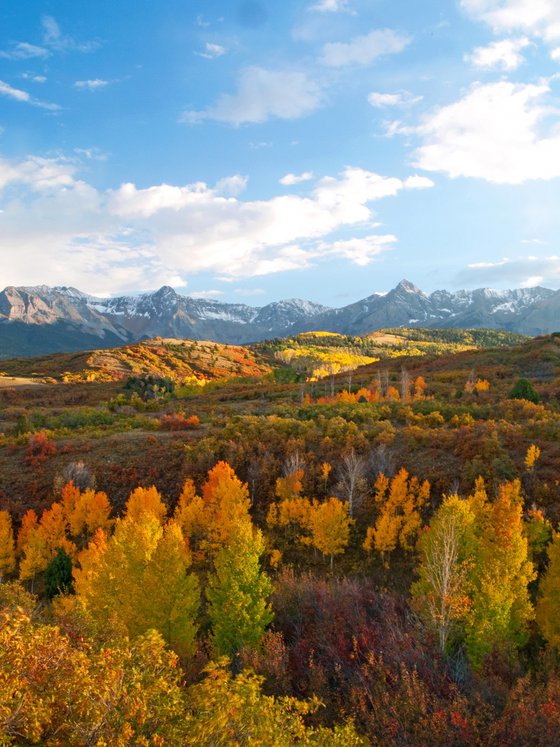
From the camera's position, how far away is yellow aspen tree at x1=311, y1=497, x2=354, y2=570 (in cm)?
3181

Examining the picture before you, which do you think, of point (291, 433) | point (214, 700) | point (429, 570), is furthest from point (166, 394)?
point (214, 700)

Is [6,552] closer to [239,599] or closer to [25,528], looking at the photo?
[25,528]

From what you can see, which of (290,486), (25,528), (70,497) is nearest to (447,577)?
(290,486)

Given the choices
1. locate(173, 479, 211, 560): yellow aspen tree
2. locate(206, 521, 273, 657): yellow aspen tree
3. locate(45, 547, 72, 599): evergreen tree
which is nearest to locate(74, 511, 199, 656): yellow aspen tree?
locate(206, 521, 273, 657): yellow aspen tree

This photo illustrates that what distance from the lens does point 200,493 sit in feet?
137

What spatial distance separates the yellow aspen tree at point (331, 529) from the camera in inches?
1252

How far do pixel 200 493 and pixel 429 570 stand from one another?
24507 mm

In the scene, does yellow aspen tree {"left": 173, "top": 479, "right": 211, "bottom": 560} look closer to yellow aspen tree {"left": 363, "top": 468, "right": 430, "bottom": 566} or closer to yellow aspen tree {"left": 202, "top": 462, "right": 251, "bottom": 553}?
yellow aspen tree {"left": 202, "top": 462, "right": 251, "bottom": 553}

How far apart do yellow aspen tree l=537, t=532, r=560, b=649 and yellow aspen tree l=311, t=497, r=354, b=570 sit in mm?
12743

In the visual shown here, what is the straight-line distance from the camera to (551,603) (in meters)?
22.3

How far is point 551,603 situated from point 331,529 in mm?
14019

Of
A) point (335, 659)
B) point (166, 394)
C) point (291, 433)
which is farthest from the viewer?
point (166, 394)

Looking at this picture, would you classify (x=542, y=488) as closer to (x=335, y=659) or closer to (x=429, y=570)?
(x=429, y=570)

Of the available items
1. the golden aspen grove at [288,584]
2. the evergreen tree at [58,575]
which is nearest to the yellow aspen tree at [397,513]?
the golden aspen grove at [288,584]
